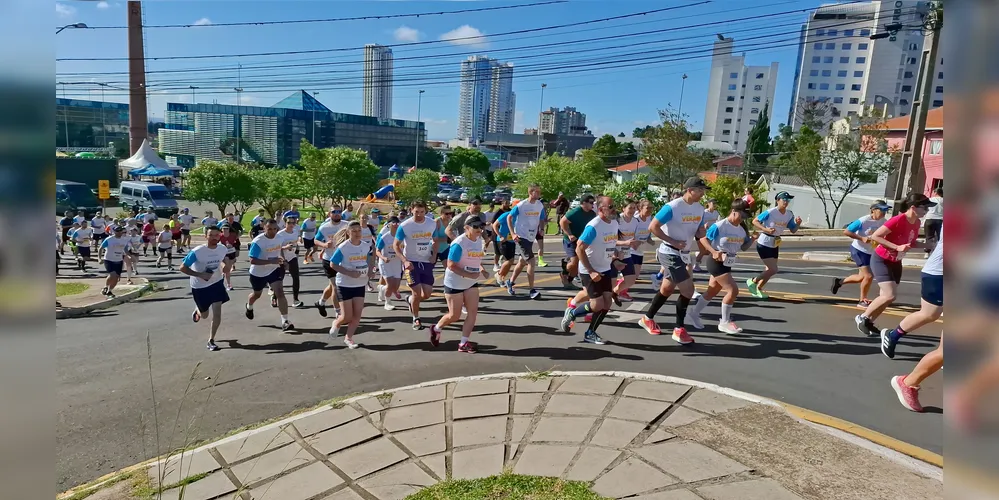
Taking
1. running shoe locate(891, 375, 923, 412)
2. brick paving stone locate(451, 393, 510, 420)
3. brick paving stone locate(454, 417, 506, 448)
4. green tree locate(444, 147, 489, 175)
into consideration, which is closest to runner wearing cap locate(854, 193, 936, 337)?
running shoe locate(891, 375, 923, 412)

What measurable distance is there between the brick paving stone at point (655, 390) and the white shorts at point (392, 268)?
489 centimetres

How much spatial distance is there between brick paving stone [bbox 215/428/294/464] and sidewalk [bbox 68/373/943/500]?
2 cm

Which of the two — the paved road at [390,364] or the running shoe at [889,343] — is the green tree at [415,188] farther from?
the running shoe at [889,343]

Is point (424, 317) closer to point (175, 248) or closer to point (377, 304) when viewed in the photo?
point (377, 304)

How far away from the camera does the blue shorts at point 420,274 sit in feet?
27.4

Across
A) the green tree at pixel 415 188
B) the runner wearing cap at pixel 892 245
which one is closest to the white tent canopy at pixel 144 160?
the green tree at pixel 415 188

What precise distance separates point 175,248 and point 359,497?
2122 cm

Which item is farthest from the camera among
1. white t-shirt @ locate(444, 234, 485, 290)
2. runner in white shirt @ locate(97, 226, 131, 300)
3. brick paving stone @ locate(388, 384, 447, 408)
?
runner in white shirt @ locate(97, 226, 131, 300)

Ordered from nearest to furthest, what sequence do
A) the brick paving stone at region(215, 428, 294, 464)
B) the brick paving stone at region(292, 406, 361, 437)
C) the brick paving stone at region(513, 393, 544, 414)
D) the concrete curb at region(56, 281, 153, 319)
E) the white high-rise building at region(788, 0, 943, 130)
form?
the brick paving stone at region(215, 428, 294, 464) → the brick paving stone at region(292, 406, 361, 437) → the brick paving stone at region(513, 393, 544, 414) → the concrete curb at region(56, 281, 153, 319) → the white high-rise building at region(788, 0, 943, 130)

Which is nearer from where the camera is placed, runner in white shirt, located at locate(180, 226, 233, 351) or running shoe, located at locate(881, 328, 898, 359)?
running shoe, located at locate(881, 328, 898, 359)

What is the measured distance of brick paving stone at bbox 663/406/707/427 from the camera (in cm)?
435

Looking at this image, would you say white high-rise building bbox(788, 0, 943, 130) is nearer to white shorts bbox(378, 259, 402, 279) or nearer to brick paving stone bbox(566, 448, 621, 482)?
white shorts bbox(378, 259, 402, 279)
